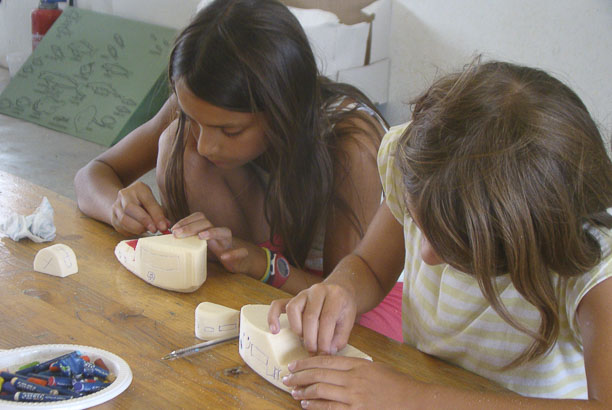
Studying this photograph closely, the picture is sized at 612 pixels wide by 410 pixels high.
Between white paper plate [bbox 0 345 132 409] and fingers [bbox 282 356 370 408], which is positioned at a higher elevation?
fingers [bbox 282 356 370 408]

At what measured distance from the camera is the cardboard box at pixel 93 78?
3.87m

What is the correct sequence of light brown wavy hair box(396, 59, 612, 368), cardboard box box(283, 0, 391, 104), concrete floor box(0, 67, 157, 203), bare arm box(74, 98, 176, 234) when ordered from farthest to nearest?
concrete floor box(0, 67, 157, 203), cardboard box box(283, 0, 391, 104), bare arm box(74, 98, 176, 234), light brown wavy hair box(396, 59, 612, 368)

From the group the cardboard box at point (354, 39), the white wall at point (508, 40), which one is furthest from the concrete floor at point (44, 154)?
the white wall at point (508, 40)

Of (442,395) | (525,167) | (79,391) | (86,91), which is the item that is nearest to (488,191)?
(525,167)

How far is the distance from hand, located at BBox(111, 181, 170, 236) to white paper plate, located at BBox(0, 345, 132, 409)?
424 mm

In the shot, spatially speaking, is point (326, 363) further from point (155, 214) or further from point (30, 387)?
point (155, 214)

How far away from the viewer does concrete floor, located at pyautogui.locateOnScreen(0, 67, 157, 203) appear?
332 centimetres

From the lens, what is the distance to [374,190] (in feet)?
4.60

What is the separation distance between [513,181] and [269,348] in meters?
0.37

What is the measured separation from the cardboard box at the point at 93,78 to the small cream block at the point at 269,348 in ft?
9.64

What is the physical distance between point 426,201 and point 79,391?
47 centimetres

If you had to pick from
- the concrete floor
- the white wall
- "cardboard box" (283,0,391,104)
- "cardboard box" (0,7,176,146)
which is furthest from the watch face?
"cardboard box" (0,7,176,146)

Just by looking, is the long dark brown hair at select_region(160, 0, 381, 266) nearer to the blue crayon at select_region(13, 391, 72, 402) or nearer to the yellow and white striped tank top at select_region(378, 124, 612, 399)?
the yellow and white striped tank top at select_region(378, 124, 612, 399)

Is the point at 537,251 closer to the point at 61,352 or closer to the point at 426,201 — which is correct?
the point at 426,201
